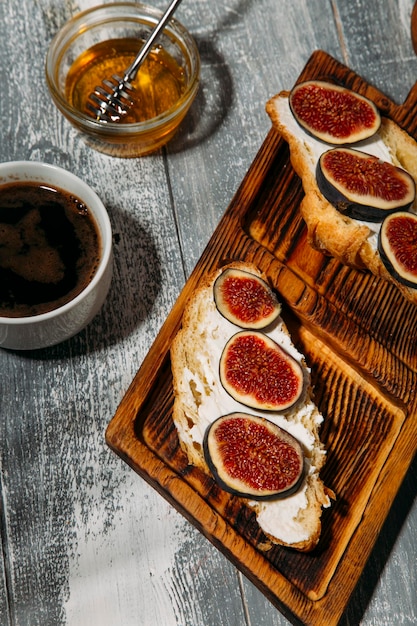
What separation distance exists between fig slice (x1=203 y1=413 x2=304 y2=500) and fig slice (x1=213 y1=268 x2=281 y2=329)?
0.31m

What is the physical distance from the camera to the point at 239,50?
293 centimetres

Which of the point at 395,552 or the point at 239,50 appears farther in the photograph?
the point at 239,50

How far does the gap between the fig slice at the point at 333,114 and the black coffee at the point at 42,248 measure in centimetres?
83

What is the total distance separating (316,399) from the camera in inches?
97.0

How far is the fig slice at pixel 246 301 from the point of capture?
7.74ft

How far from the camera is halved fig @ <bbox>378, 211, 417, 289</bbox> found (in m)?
2.39

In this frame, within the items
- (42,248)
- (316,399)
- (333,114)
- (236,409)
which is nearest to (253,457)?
(236,409)

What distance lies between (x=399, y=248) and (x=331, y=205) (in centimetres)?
27

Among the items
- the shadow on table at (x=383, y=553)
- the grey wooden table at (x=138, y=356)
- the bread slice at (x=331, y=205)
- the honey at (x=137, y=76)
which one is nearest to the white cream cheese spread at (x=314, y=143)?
the bread slice at (x=331, y=205)

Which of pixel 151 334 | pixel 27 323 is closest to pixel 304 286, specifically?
pixel 151 334

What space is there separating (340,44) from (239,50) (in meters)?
0.41

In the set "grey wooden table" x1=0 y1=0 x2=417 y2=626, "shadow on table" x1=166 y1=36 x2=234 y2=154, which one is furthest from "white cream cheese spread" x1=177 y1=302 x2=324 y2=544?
"shadow on table" x1=166 y1=36 x2=234 y2=154

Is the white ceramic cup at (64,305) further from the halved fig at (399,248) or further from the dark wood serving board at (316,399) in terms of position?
the halved fig at (399,248)

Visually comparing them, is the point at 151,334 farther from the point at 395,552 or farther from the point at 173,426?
the point at 395,552
